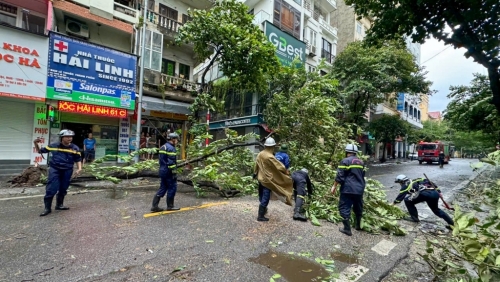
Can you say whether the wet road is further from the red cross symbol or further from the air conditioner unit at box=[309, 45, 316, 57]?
the air conditioner unit at box=[309, 45, 316, 57]

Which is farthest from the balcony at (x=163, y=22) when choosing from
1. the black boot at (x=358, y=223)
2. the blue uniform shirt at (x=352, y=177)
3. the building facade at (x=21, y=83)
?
the black boot at (x=358, y=223)

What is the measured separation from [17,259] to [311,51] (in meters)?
21.6

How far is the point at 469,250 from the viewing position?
2.83 metres

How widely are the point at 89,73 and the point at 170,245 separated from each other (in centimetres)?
1011

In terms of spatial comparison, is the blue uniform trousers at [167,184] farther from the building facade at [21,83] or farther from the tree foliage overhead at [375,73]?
the tree foliage overhead at [375,73]

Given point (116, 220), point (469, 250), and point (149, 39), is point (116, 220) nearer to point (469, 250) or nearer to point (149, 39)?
point (469, 250)

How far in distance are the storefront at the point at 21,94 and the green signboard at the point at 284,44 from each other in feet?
37.3

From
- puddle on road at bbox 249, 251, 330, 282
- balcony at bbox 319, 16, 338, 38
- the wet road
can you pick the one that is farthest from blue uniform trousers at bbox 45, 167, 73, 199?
balcony at bbox 319, 16, 338, 38

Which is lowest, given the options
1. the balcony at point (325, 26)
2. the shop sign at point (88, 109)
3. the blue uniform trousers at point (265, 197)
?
the blue uniform trousers at point (265, 197)

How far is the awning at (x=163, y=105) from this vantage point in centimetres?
1314

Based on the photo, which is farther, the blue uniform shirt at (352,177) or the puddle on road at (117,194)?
the puddle on road at (117,194)

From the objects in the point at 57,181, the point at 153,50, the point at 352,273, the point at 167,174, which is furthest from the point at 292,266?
the point at 153,50

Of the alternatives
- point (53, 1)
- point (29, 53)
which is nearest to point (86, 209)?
point (29, 53)

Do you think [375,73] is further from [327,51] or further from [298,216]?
[298,216]
